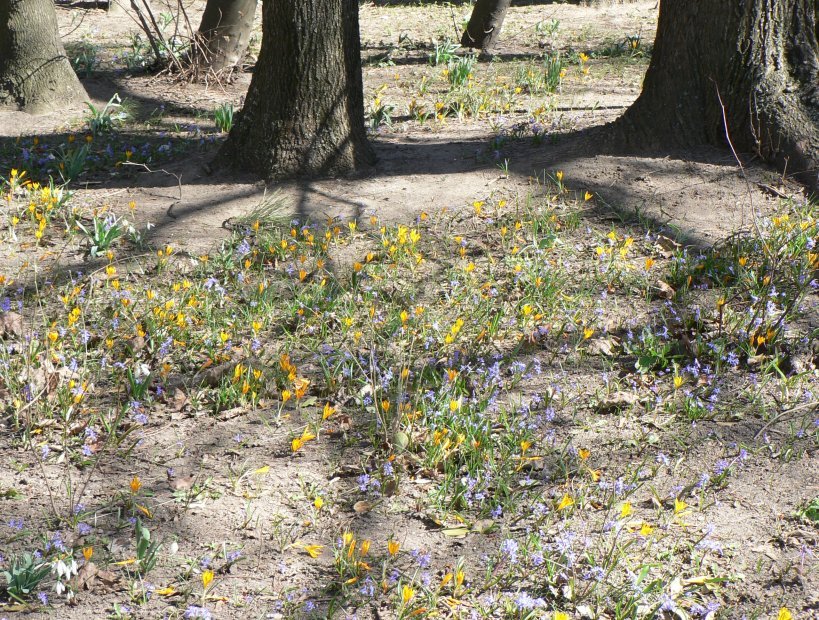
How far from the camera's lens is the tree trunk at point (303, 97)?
5500 mm

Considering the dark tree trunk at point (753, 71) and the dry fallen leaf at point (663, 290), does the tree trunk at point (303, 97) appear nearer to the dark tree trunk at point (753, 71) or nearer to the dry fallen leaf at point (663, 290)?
the dark tree trunk at point (753, 71)

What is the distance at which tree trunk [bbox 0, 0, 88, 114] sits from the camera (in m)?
7.13

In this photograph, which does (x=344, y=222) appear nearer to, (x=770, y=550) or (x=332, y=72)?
(x=332, y=72)

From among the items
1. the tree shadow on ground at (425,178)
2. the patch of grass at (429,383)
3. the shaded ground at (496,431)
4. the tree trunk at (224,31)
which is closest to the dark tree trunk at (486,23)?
the tree trunk at (224,31)

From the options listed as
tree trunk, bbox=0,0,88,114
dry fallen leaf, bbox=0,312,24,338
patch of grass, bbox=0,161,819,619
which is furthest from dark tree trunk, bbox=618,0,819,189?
tree trunk, bbox=0,0,88,114

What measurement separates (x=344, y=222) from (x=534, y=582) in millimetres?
3014

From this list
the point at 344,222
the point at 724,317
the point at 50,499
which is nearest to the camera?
the point at 50,499

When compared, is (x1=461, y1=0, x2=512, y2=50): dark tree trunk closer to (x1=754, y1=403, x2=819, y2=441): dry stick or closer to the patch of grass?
the patch of grass

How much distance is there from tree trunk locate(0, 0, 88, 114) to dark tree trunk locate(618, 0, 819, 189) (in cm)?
521

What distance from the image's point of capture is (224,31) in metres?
8.73

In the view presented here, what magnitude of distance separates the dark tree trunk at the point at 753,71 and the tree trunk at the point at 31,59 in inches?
205

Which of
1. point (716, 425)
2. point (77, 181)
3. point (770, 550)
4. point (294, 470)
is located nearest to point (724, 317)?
point (716, 425)

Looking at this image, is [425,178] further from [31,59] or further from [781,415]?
[31,59]

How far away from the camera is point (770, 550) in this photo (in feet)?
9.50
